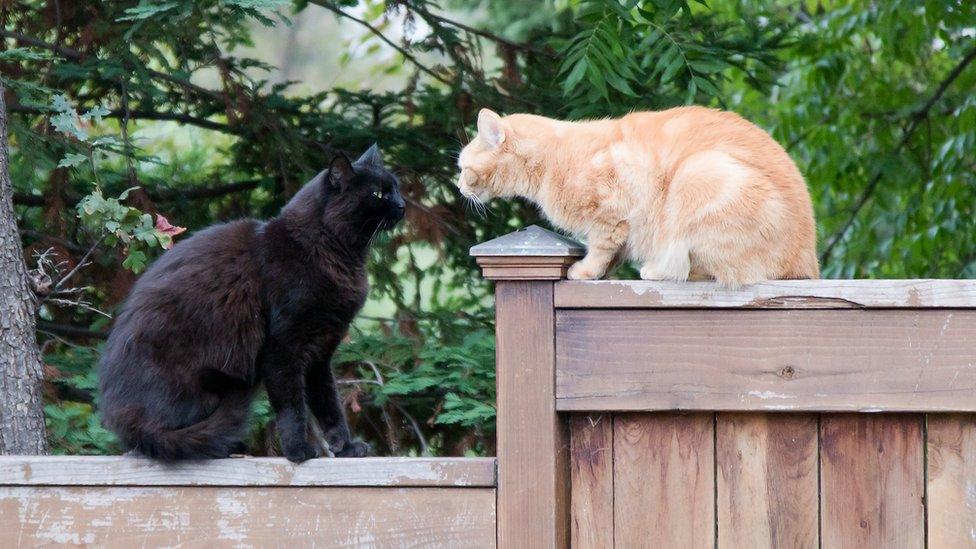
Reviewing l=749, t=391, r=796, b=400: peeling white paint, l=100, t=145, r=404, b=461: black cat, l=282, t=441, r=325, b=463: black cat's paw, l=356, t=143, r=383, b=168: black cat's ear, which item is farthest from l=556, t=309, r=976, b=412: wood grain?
l=356, t=143, r=383, b=168: black cat's ear

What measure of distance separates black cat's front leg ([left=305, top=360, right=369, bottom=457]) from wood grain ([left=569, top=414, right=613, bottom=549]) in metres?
0.96

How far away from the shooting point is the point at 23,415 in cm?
292

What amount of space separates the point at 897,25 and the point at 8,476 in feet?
15.8

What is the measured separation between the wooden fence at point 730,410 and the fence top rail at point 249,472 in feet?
0.44

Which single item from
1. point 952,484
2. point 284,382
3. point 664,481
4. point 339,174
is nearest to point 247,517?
point 284,382

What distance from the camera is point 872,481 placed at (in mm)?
2049

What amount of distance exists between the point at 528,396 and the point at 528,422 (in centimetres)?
6

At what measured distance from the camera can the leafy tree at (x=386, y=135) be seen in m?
3.48

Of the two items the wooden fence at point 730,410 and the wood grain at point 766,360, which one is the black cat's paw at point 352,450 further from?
the wood grain at point 766,360

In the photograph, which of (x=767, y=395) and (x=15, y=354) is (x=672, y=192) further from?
(x=15, y=354)

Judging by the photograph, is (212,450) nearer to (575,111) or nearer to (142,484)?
(142,484)

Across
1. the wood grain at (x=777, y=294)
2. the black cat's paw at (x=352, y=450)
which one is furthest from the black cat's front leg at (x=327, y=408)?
the wood grain at (x=777, y=294)

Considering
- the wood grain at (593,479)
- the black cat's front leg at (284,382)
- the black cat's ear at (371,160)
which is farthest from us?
the black cat's ear at (371,160)

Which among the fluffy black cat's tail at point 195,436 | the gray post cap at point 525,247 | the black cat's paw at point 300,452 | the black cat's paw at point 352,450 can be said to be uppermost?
the gray post cap at point 525,247
